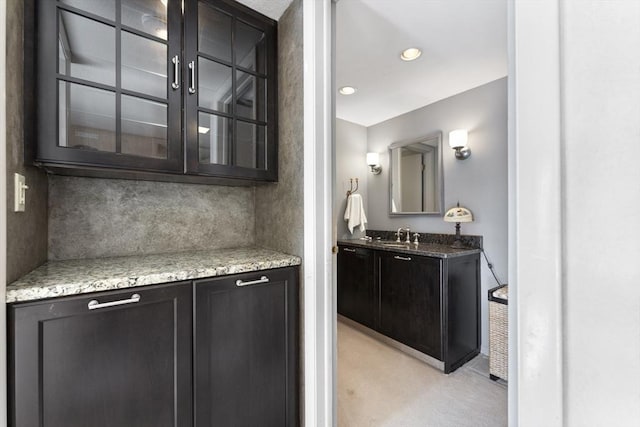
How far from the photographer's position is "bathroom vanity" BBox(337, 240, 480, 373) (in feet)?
6.88

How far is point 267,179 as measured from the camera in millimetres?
1553

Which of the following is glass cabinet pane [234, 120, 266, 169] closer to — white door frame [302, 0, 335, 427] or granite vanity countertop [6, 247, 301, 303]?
white door frame [302, 0, 335, 427]

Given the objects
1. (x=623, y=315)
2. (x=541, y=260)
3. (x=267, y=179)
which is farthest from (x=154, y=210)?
(x=623, y=315)

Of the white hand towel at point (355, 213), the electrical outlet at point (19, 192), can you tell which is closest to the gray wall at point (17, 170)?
the electrical outlet at point (19, 192)

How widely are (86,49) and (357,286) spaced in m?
2.62

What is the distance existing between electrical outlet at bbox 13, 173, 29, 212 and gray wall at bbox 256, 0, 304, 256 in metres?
1.03

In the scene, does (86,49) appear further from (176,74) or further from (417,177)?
(417,177)

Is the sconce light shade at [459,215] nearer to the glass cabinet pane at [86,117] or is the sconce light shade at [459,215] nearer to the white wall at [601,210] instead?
the white wall at [601,210]

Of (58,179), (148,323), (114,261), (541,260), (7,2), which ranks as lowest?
(148,323)

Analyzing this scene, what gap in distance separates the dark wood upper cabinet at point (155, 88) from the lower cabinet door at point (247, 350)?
608 mm

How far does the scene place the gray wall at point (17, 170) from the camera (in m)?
0.84

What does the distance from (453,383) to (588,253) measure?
1966mm

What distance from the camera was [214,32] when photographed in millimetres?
1396

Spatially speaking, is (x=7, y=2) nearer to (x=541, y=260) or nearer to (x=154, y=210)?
(x=154, y=210)
